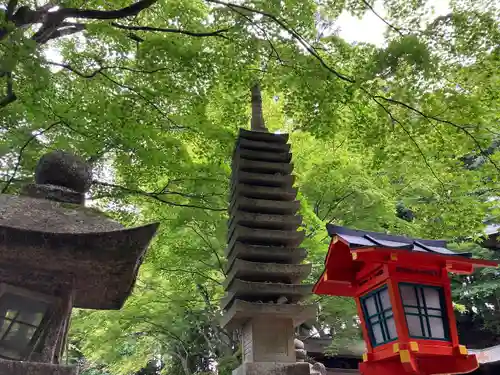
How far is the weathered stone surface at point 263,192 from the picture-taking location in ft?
20.3

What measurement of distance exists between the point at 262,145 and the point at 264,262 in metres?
2.07

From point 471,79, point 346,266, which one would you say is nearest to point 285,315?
point 346,266

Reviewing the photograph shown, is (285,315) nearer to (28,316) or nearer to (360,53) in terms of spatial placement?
(28,316)

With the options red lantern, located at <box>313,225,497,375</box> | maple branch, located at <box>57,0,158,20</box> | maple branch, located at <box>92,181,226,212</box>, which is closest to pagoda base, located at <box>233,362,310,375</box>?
red lantern, located at <box>313,225,497,375</box>

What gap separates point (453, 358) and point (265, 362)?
8.64 feet

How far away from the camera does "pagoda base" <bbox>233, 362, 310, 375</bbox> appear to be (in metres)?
4.71

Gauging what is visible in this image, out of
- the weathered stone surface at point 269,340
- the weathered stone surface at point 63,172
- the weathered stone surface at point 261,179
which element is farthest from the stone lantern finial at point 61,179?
the weathered stone surface at point 269,340

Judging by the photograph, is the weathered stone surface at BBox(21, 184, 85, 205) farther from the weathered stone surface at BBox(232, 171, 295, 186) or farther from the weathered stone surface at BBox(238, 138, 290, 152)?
the weathered stone surface at BBox(238, 138, 290, 152)

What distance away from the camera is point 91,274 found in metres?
4.25

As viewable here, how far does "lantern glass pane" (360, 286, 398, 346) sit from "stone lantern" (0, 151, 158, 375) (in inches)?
132

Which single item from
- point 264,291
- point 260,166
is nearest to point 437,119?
point 260,166

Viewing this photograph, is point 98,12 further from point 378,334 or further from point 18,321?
point 378,334

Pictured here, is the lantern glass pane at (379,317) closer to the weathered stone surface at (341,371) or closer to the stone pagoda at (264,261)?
the stone pagoda at (264,261)

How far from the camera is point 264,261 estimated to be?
565 centimetres
